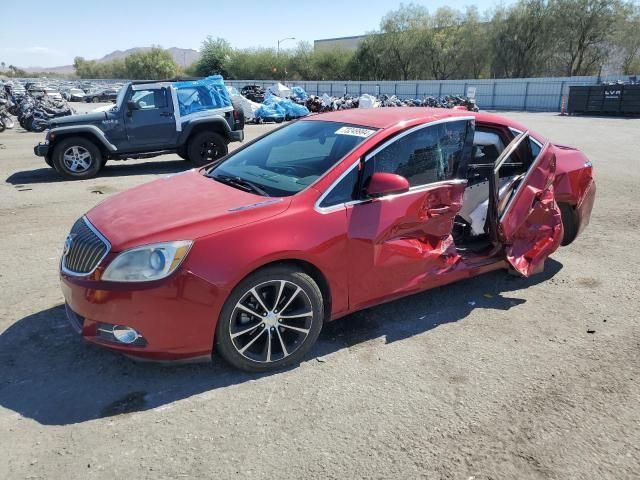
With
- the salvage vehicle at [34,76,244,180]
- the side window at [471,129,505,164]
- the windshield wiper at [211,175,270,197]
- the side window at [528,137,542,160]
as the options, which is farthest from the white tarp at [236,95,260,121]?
the windshield wiper at [211,175,270,197]

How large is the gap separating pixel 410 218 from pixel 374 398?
1.32 meters

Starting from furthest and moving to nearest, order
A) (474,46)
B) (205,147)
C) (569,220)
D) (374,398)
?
(474,46) < (205,147) < (569,220) < (374,398)

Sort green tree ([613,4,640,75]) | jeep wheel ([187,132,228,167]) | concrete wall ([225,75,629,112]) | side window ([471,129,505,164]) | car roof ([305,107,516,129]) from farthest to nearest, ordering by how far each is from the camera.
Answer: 1. green tree ([613,4,640,75])
2. concrete wall ([225,75,629,112])
3. jeep wheel ([187,132,228,167])
4. side window ([471,129,505,164])
5. car roof ([305,107,516,129])

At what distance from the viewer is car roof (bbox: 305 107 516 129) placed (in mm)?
3838

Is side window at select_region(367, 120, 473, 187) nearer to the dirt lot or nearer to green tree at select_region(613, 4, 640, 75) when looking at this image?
the dirt lot

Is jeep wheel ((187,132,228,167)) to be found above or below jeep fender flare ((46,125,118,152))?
below

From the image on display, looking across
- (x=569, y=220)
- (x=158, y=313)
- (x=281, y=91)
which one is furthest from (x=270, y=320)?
(x=281, y=91)

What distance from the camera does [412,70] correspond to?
2687 inches

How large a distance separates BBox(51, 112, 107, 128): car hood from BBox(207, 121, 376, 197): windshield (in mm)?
7104

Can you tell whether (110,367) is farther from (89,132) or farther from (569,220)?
(89,132)

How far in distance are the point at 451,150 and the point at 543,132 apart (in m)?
17.8

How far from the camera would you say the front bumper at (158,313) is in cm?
282

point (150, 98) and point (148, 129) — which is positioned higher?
point (150, 98)

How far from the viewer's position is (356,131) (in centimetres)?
380
